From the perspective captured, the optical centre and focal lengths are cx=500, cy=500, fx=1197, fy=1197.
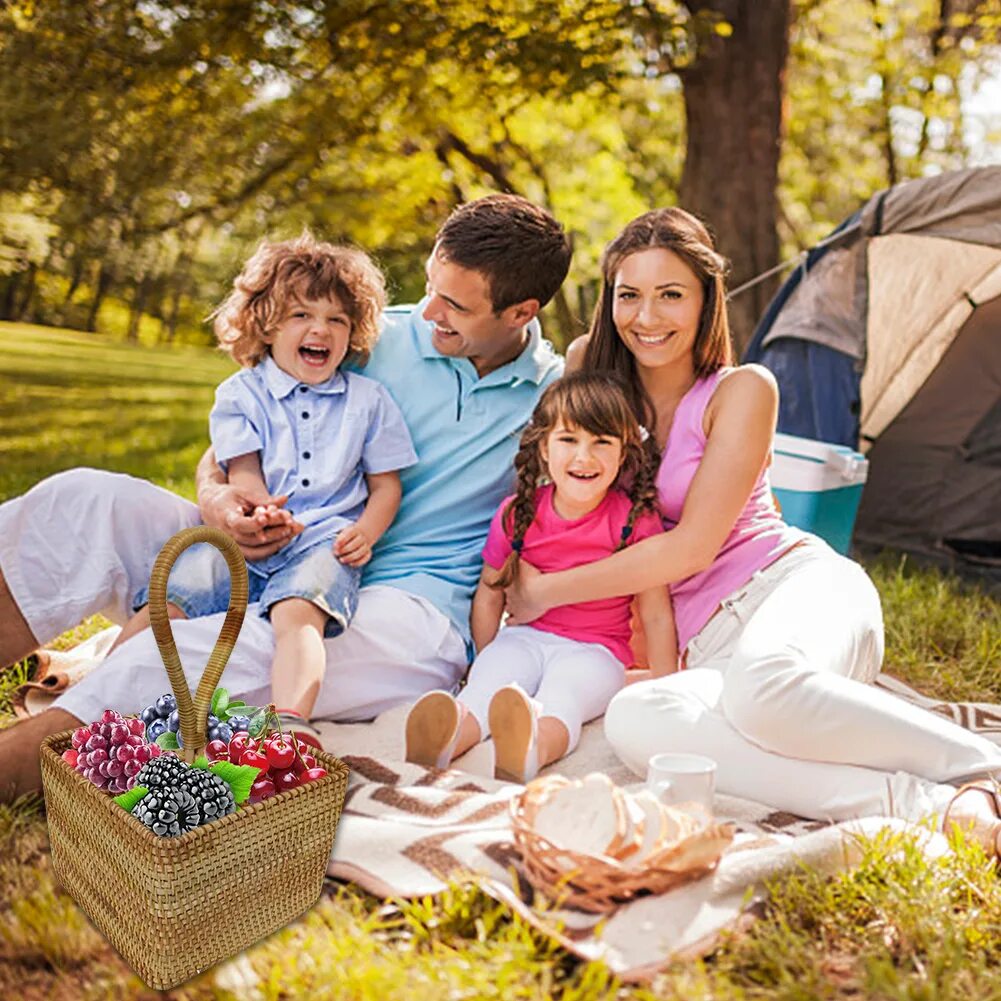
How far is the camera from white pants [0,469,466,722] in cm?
257

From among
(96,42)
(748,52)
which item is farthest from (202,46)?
A: (748,52)

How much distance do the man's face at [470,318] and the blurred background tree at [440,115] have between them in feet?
2.99

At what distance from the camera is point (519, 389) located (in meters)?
3.07

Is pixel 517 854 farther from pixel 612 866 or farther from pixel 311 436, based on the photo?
pixel 311 436

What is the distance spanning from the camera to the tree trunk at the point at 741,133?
22.7 feet

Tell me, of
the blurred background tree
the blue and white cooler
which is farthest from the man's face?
the blue and white cooler

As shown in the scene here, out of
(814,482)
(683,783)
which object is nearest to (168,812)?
(683,783)

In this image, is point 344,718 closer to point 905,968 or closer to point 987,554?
point 905,968

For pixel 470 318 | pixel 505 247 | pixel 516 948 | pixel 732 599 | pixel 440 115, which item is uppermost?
pixel 440 115

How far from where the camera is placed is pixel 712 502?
267cm

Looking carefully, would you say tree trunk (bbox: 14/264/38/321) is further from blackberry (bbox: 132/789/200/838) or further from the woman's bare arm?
blackberry (bbox: 132/789/200/838)

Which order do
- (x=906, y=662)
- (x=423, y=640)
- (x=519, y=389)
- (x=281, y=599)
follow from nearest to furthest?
1. (x=281, y=599)
2. (x=423, y=640)
3. (x=519, y=389)
4. (x=906, y=662)

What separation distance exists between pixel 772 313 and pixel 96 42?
5114 mm

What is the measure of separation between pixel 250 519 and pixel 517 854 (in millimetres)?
1017
